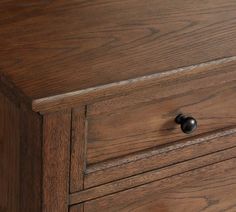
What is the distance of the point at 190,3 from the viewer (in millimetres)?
1398

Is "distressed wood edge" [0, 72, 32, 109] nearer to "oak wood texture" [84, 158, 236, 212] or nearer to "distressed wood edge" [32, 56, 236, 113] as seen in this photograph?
"distressed wood edge" [32, 56, 236, 113]

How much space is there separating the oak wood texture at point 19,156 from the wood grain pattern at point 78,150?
0.17 feet

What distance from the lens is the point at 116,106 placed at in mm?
1125

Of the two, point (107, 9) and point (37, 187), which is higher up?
point (107, 9)

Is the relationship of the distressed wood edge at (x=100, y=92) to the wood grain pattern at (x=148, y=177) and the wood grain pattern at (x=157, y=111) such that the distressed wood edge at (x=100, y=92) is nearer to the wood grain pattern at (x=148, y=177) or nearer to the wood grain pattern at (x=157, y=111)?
the wood grain pattern at (x=157, y=111)

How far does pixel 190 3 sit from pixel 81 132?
1.34 ft

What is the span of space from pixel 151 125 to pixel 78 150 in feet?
0.43

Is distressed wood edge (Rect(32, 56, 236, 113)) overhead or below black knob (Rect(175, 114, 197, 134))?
overhead

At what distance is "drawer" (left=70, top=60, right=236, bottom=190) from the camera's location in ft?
3.69

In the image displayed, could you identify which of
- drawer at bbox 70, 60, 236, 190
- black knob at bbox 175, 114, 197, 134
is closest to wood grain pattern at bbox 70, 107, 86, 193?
drawer at bbox 70, 60, 236, 190

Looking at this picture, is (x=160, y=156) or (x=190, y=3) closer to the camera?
(x=160, y=156)

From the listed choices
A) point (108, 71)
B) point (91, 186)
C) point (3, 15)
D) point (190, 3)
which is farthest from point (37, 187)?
point (190, 3)

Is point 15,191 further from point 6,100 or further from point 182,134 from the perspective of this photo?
point 182,134

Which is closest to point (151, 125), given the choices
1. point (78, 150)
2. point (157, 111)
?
point (157, 111)
